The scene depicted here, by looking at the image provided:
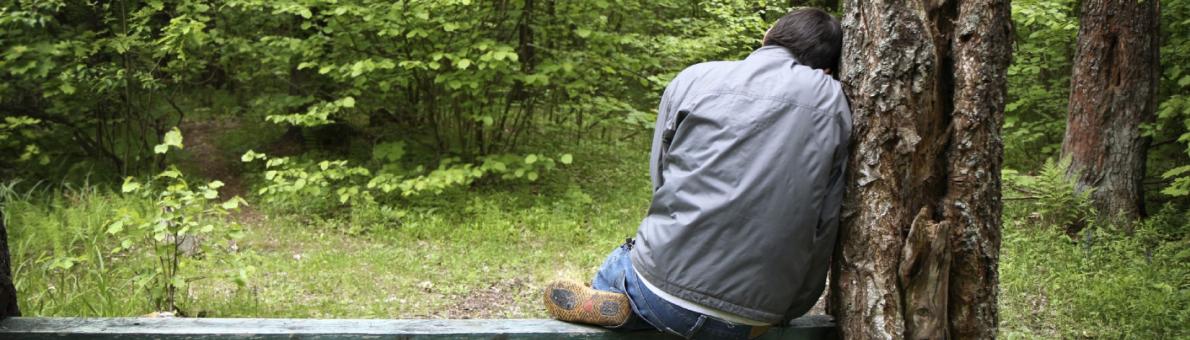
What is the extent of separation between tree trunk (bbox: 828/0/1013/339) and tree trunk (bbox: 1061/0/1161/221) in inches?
200

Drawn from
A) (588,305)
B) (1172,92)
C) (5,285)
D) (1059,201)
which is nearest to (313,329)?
(588,305)

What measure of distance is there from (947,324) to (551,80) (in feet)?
20.4

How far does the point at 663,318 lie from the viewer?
2.42 meters

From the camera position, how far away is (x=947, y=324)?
240 centimetres

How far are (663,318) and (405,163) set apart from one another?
6880 mm

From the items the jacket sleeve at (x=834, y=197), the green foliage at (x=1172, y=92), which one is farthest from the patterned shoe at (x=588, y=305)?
the green foliage at (x=1172, y=92)

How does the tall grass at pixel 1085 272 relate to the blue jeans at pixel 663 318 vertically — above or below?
below

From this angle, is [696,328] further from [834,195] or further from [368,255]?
[368,255]

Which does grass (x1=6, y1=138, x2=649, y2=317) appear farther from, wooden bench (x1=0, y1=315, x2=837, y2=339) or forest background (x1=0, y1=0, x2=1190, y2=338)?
wooden bench (x1=0, y1=315, x2=837, y2=339)

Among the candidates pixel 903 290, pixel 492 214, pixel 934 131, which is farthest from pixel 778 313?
pixel 492 214

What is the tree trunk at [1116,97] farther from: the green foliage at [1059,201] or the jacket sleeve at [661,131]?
the jacket sleeve at [661,131]

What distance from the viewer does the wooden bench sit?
8.00ft

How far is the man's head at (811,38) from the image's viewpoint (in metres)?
2.45

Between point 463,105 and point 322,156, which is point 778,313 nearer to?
point 463,105
